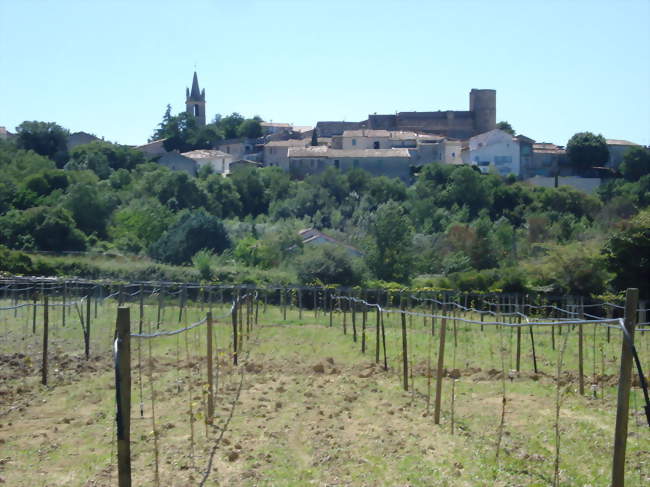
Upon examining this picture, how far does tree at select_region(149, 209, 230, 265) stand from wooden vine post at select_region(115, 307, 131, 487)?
3755 centimetres

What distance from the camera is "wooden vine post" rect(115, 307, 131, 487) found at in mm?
6039

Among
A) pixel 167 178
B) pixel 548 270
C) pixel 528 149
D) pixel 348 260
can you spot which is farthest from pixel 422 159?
pixel 548 270

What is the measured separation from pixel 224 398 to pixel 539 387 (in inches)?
191

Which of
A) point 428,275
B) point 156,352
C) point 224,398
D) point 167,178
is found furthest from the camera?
point 167,178

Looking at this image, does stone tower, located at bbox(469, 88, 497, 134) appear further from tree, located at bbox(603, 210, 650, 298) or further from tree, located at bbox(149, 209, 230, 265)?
tree, located at bbox(603, 210, 650, 298)

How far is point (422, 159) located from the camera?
69875 millimetres

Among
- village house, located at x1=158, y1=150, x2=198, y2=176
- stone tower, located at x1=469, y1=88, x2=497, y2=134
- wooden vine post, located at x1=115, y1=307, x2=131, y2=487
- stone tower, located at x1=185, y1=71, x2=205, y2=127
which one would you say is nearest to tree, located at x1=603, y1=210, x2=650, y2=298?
wooden vine post, located at x1=115, y1=307, x2=131, y2=487

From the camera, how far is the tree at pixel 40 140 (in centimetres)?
6925

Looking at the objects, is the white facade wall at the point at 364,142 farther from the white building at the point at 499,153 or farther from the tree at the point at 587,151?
the tree at the point at 587,151

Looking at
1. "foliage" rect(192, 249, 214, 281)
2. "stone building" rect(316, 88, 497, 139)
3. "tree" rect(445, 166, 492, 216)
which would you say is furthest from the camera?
"stone building" rect(316, 88, 497, 139)

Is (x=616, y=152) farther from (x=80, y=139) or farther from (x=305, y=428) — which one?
(x=305, y=428)

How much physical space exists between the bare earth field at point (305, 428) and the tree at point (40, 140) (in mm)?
58123

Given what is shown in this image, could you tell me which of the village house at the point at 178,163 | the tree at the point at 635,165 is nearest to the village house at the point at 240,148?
the village house at the point at 178,163

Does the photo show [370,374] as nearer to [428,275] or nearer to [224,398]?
[224,398]
